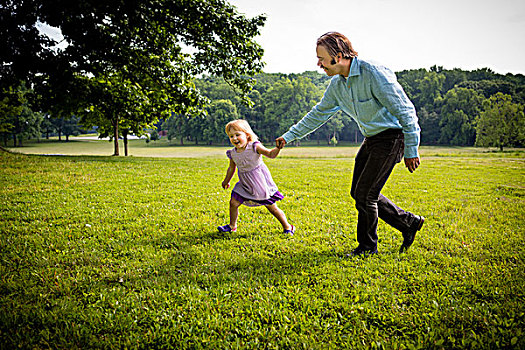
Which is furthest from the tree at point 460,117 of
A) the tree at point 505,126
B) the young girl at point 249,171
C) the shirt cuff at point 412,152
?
the shirt cuff at point 412,152

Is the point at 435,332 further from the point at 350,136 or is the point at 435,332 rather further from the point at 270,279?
the point at 350,136

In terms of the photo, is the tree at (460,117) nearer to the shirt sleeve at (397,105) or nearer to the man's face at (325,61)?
the shirt sleeve at (397,105)

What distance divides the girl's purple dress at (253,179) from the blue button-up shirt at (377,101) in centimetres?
172

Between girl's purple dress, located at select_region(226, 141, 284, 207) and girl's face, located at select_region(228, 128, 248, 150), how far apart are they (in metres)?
0.14

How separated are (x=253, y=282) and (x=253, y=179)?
1.88 m

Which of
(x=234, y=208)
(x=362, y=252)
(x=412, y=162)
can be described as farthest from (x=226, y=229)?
(x=412, y=162)

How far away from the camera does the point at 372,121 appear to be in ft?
12.0

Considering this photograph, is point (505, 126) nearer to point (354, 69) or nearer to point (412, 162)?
point (412, 162)

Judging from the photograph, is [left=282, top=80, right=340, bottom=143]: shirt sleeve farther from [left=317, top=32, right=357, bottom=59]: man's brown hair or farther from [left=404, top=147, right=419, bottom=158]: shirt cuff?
[left=404, top=147, right=419, bottom=158]: shirt cuff

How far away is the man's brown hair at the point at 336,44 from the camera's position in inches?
140

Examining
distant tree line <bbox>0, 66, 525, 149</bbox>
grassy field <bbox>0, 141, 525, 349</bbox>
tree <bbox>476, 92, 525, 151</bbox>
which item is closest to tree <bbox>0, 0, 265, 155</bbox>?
grassy field <bbox>0, 141, 525, 349</bbox>

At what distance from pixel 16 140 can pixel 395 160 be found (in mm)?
87335

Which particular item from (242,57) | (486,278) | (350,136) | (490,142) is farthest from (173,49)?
(350,136)

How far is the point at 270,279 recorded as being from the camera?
11.7 feet
